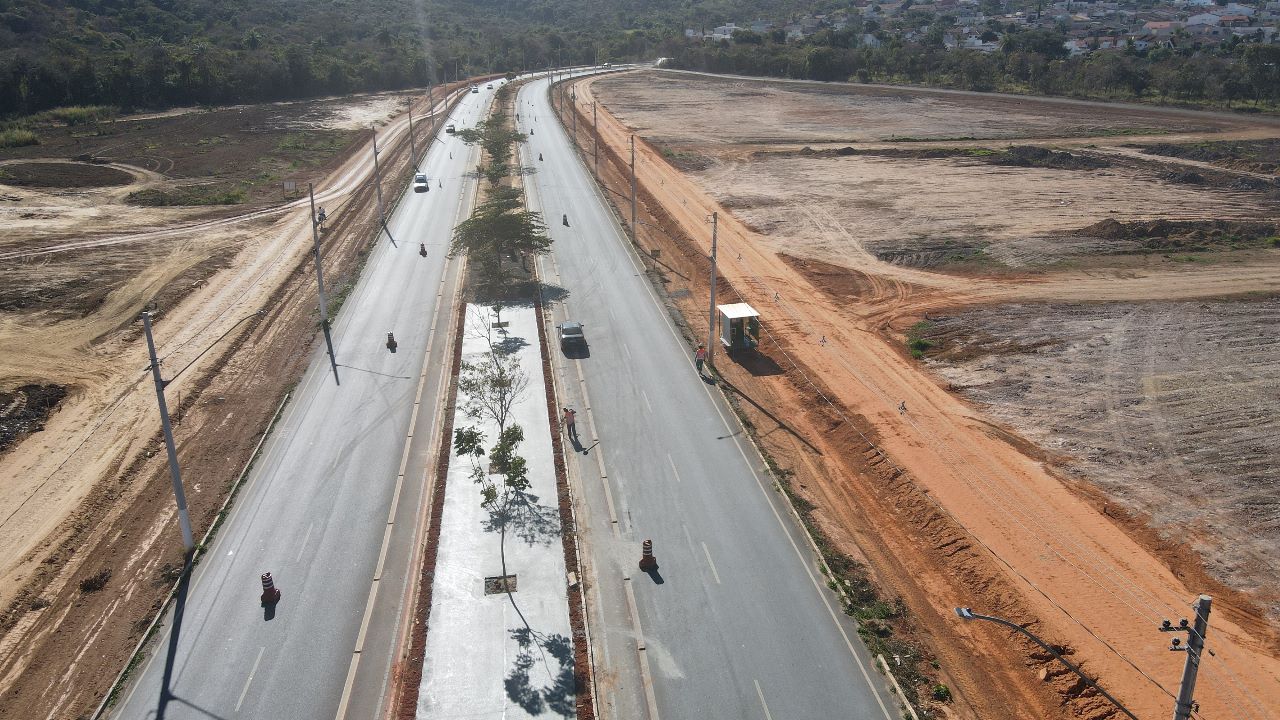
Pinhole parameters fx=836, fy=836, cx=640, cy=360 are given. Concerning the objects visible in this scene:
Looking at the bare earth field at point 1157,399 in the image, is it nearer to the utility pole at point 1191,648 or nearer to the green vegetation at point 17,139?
the utility pole at point 1191,648

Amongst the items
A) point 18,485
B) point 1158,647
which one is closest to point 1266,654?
point 1158,647

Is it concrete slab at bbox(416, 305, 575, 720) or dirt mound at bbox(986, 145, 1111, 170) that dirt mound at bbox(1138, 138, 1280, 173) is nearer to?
dirt mound at bbox(986, 145, 1111, 170)

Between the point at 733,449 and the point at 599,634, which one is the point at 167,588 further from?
the point at 733,449

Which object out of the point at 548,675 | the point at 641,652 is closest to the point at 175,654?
the point at 548,675

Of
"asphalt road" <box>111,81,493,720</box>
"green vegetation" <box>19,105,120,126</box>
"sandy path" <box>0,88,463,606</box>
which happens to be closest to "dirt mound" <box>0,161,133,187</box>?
"sandy path" <box>0,88,463,606</box>

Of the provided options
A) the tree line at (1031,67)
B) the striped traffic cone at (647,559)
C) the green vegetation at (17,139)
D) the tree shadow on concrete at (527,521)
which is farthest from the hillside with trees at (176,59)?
the striped traffic cone at (647,559)
